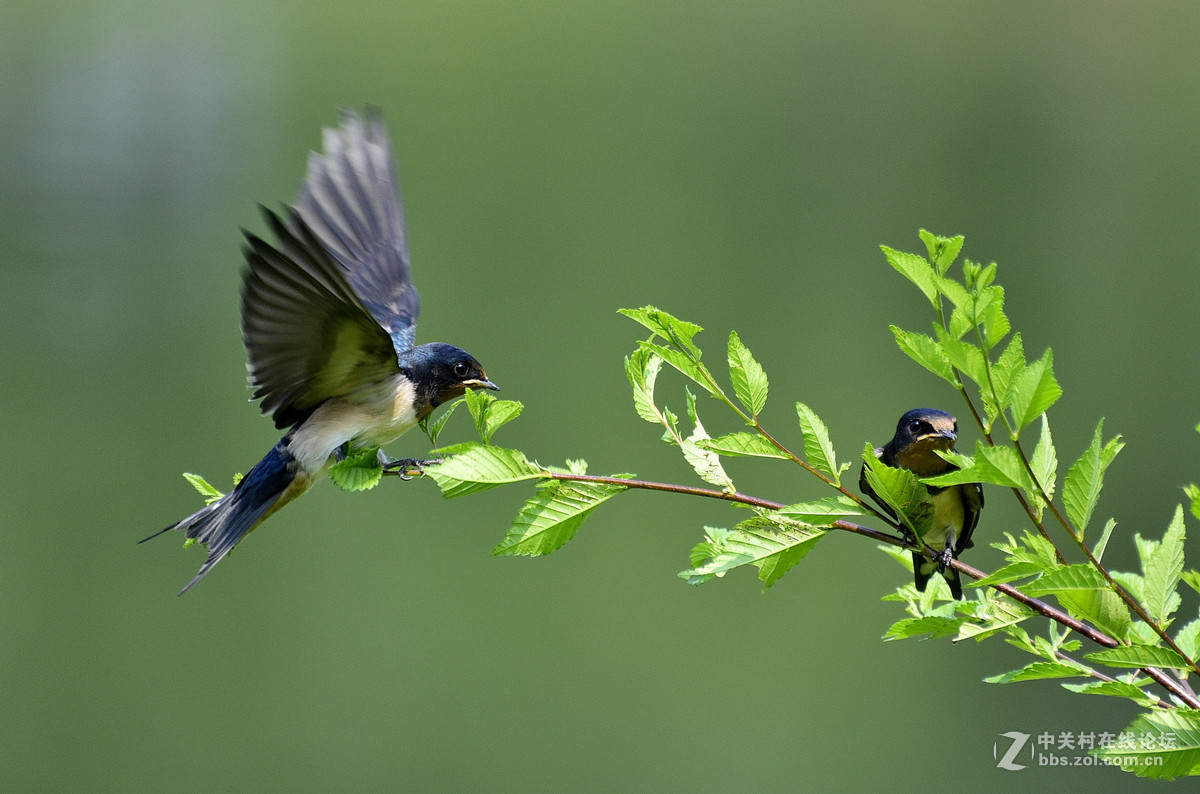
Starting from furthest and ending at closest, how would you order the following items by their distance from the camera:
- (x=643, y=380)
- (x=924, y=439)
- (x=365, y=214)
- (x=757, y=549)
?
1. (x=365, y=214)
2. (x=924, y=439)
3. (x=643, y=380)
4. (x=757, y=549)

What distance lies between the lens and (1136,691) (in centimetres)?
58

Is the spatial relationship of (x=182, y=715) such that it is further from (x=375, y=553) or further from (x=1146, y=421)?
(x=1146, y=421)

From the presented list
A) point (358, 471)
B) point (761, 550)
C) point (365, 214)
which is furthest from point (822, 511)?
point (365, 214)

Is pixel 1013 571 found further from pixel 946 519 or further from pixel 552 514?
pixel 946 519

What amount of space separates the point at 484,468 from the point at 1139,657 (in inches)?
14.6

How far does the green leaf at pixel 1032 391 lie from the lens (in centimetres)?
54

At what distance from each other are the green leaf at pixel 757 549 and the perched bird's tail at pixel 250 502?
2.03 feet

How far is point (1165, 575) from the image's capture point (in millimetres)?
633

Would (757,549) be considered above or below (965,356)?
below

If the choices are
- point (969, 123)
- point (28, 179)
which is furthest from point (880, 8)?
point (28, 179)

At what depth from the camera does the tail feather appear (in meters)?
1.13

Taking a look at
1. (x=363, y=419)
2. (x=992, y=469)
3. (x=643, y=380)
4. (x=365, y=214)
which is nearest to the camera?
(x=992, y=469)

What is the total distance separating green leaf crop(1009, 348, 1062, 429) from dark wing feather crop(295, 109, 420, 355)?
105cm

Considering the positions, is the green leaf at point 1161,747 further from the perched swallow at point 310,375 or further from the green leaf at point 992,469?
the perched swallow at point 310,375
